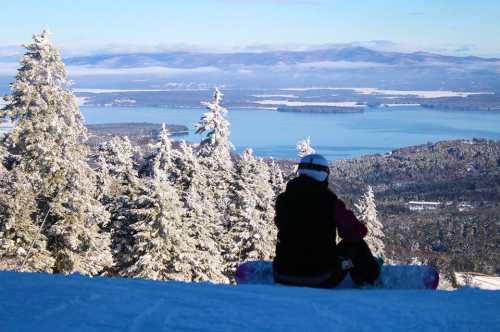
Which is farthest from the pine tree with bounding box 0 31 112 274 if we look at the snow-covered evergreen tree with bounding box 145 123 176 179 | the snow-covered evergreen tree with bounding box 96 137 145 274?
the snow-covered evergreen tree with bounding box 145 123 176 179

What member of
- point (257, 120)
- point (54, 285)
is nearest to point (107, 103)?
point (257, 120)

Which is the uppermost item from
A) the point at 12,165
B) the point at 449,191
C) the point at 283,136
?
the point at 12,165

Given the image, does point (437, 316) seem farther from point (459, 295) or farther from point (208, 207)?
point (208, 207)

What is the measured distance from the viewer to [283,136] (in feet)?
516

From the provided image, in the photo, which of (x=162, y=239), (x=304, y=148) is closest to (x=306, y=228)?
(x=162, y=239)

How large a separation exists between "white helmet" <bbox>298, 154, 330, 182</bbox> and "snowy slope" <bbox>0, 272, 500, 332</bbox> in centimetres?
123

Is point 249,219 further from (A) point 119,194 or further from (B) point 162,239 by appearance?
(A) point 119,194

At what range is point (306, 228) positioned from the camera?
20.4 feet

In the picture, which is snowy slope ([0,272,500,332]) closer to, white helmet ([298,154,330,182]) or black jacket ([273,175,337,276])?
black jacket ([273,175,337,276])

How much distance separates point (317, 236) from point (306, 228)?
0.15 meters

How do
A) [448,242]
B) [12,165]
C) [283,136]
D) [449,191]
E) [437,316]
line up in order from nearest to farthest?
[437,316]
[12,165]
[448,242]
[283,136]
[449,191]

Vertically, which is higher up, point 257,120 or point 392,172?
point 257,120

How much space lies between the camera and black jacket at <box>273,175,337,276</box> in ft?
20.1

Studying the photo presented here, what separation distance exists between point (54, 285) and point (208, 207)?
19413mm
